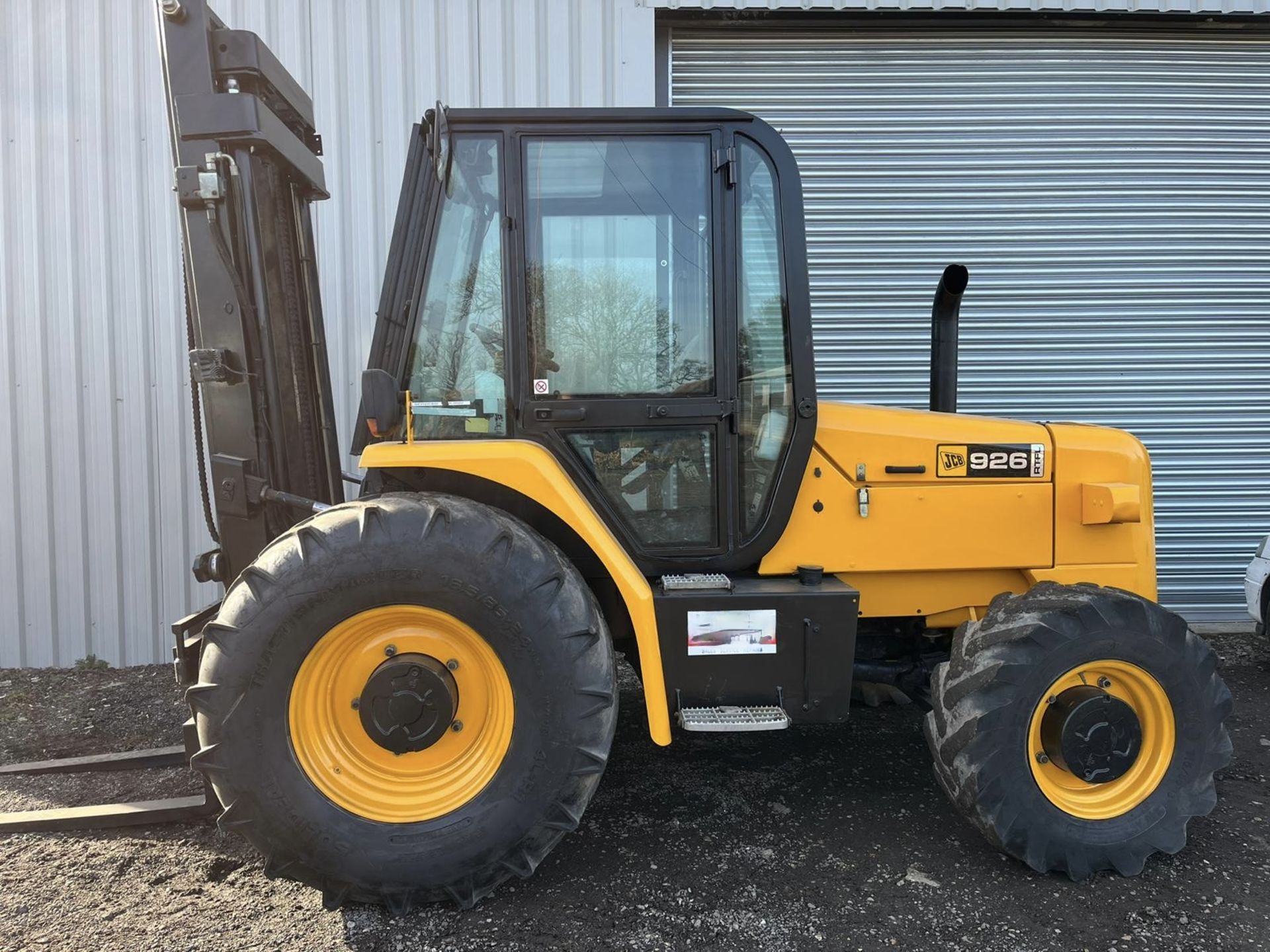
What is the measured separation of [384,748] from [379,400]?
3.96 ft

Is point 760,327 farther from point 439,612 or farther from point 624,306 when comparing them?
point 439,612

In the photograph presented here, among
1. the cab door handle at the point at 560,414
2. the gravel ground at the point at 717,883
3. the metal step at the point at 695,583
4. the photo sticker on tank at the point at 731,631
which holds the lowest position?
the gravel ground at the point at 717,883

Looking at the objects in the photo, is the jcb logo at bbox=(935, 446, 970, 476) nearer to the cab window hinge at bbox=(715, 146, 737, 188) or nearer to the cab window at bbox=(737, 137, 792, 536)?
the cab window at bbox=(737, 137, 792, 536)

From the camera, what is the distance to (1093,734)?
9.18 ft

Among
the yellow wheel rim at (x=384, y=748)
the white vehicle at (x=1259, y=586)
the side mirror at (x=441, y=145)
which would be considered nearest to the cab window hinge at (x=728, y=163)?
the side mirror at (x=441, y=145)

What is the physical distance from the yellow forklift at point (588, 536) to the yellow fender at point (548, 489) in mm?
13

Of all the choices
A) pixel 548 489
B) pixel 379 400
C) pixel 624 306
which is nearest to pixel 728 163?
pixel 624 306

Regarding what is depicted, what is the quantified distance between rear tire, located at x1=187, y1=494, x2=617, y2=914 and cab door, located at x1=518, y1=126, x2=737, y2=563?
53 centimetres

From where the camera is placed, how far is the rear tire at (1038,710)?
2.75 metres

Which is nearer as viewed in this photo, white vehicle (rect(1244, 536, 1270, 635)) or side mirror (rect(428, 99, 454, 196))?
side mirror (rect(428, 99, 454, 196))

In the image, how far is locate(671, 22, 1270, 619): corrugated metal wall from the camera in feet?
19.2

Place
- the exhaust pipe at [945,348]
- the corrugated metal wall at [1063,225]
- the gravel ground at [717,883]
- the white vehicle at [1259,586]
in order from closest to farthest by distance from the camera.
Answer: the gravel ground at [717,883] < the exhaust pipe at [945,348] < the white vehicle at [1259,586] < the corrugated metal wall at [1063,225]

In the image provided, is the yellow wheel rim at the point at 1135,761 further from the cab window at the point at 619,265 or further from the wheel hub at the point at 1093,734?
the cab window at the point at 619,265

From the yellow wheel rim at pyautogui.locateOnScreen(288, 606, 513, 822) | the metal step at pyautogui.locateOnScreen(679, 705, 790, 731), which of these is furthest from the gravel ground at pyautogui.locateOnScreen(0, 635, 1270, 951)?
the metal step at pyautogui.locateOnScreen(679, 705, 790, 731)
